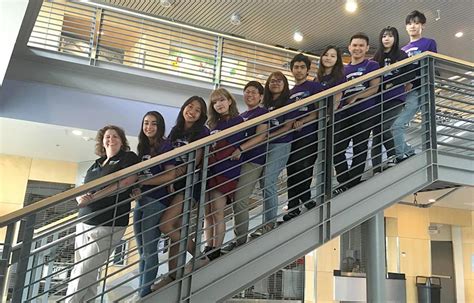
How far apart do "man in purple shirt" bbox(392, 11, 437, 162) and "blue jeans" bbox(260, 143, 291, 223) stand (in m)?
0.86

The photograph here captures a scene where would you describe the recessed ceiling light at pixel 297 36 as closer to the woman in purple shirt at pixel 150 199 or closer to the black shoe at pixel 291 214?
the woman in purple shirt at pixel 150 199

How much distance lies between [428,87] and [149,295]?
8.13ft

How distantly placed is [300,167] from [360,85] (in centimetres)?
78

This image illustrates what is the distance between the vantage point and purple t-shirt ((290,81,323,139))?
2820mm

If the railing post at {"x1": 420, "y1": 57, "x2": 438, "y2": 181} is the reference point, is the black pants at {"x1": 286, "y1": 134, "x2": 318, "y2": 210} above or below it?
below

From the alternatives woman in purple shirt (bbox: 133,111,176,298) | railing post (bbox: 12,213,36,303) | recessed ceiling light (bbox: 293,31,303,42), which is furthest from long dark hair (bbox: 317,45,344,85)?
recessed ceiling light (bbox: 293,31,303,42)

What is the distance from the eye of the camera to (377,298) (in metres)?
4.36

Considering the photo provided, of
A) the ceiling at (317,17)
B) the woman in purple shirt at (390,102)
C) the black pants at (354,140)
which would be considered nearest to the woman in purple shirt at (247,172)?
the black pants at (354,140)

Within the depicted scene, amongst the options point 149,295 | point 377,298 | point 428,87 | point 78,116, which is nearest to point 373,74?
point 428,87

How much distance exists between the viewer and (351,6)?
23.6 ft

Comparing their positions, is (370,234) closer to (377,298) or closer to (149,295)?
(377,298)

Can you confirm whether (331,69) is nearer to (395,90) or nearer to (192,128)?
(395,90)

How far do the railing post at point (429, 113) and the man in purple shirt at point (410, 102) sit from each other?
5 cm

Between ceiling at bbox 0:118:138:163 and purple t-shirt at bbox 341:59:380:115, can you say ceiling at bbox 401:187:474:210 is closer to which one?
purple t-shirt at bbox 341:59:380:115
